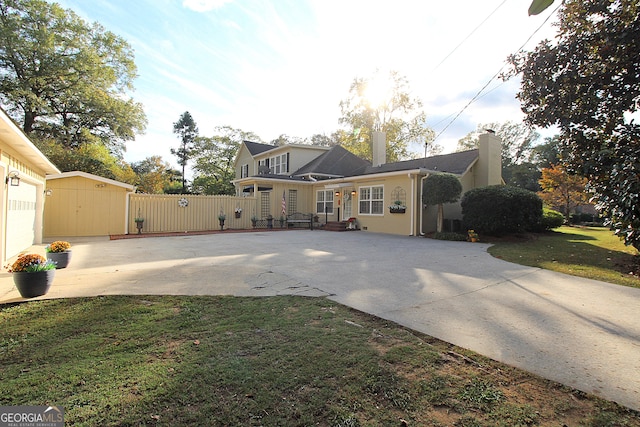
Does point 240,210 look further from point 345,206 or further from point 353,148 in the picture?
point 353,148

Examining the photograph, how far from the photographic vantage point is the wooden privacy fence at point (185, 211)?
14203 millimetres

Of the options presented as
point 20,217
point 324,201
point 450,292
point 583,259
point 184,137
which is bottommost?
point 450,292

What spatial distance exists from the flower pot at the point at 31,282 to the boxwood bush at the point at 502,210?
12779 millimetres

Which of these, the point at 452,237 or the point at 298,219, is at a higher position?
the point at 298,219

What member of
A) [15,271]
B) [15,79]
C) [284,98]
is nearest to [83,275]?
[15,271]

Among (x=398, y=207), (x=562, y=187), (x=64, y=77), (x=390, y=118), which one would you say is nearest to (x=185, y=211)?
(x=398, y=207)

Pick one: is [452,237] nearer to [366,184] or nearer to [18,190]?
[366,184]

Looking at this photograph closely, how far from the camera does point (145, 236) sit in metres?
13.0

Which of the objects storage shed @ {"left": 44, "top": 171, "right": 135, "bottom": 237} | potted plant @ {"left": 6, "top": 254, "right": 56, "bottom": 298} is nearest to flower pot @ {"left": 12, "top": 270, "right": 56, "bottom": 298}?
potted plant @ {"left": 6, "top": 254, "right": 56, "bottom": 298}

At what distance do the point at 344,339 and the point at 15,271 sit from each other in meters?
4.67

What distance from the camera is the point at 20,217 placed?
7883mm

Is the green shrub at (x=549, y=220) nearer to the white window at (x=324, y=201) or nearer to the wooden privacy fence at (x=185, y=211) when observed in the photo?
the white window at (x=324, y=201)

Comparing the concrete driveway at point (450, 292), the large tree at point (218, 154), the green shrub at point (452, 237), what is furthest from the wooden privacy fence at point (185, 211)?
the large tree at point (218, 154)

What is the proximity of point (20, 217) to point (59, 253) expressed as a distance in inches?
116
